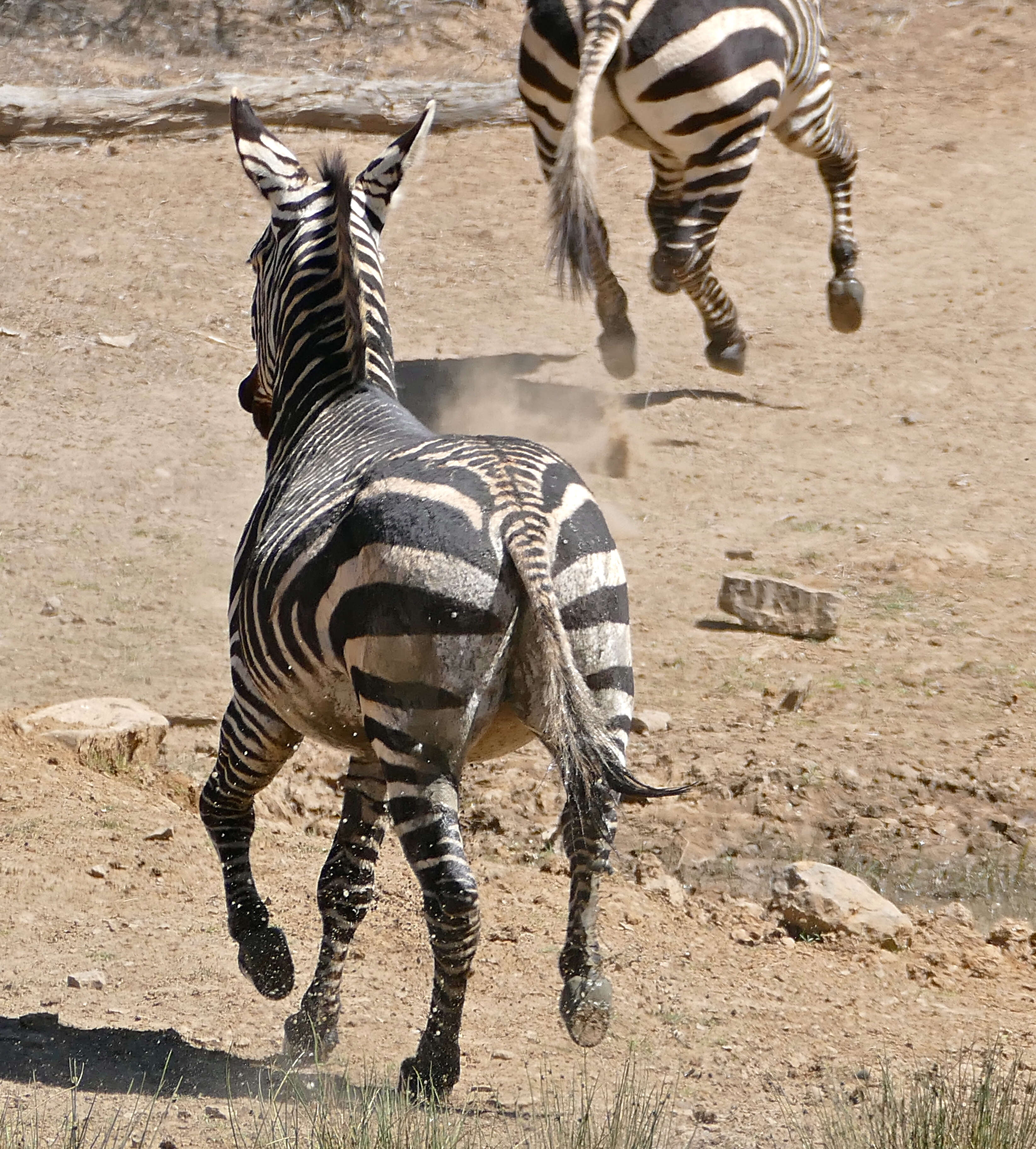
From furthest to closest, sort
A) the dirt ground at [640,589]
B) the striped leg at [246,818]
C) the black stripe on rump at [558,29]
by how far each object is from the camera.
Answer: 1. the black stripe on rump at [558,29]
2. the dirt ground at [640,589]
3. the striped leg at [246,818]

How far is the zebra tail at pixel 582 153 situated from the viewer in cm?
761

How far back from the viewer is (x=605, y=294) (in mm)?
8547

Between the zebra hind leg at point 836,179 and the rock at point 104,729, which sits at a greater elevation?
the zebra hind leg at point 836,179

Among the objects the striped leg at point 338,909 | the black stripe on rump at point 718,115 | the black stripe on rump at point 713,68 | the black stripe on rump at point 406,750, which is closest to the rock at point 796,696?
the striped leg at point 338,909

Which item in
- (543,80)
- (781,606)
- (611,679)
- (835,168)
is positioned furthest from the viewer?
(835,168)

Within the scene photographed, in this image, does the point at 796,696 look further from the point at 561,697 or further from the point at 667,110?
the point at 667,110

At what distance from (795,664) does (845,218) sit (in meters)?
4.28

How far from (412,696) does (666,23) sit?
5.71 metres

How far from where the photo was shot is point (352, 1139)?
292 centimetres

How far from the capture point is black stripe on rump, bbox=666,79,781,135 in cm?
773

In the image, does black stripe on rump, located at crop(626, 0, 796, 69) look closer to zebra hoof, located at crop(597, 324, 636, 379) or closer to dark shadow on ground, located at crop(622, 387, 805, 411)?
zebra hoof, located at crop(597, 324, 636, 379)

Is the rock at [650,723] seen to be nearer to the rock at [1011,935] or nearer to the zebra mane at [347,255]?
the rock at [1011,935]

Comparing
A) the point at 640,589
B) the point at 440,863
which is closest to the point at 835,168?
the point at 640,589

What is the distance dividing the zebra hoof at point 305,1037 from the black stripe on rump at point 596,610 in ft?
5.04
